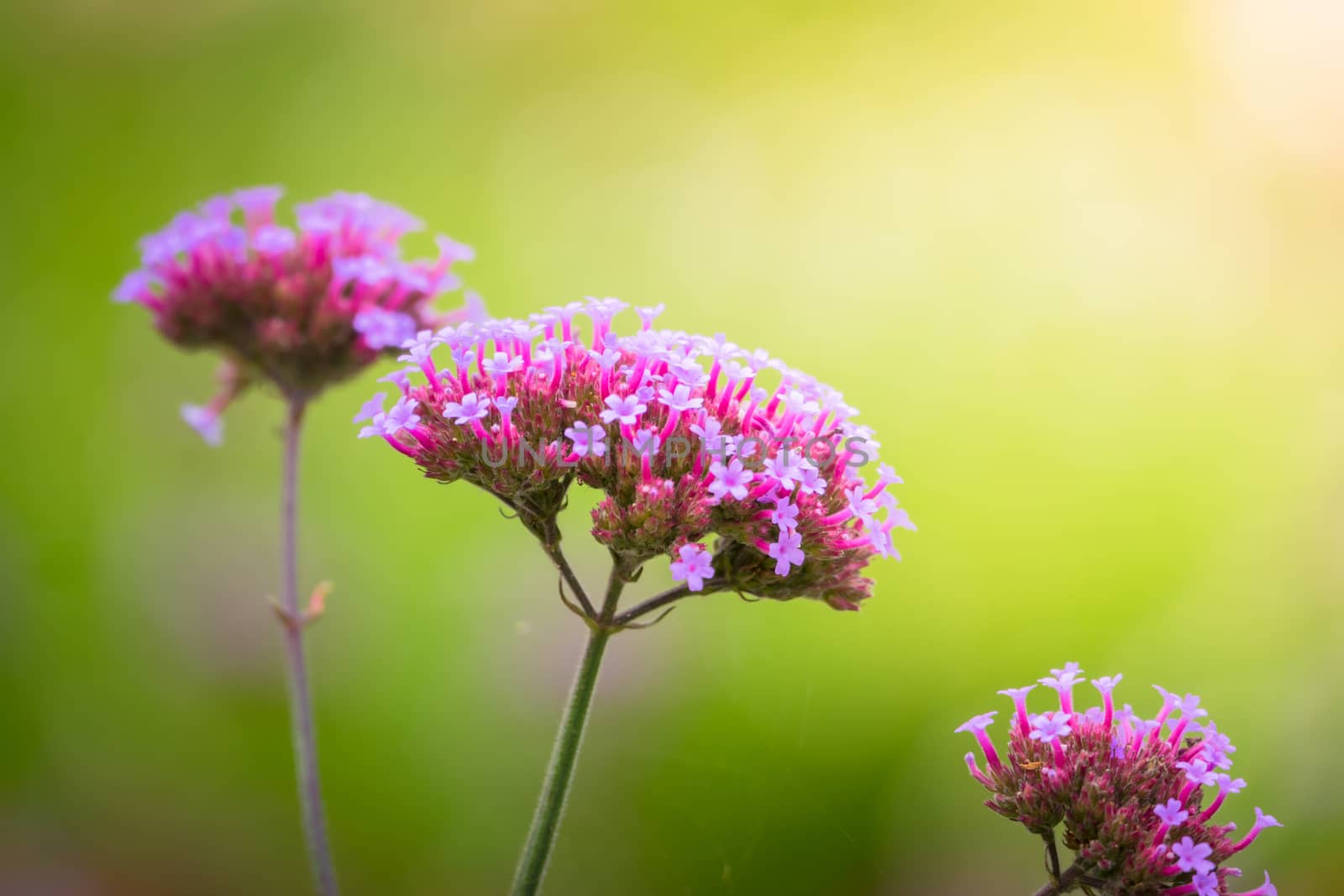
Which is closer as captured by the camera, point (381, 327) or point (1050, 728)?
point (1050, 728)

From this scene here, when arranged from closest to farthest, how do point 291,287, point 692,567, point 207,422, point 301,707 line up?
point 692,567 < point 301,707 < point 291,287 < point 207,422

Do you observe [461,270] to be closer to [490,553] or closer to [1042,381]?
[490,553]

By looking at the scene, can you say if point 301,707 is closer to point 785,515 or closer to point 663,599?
point 663,599

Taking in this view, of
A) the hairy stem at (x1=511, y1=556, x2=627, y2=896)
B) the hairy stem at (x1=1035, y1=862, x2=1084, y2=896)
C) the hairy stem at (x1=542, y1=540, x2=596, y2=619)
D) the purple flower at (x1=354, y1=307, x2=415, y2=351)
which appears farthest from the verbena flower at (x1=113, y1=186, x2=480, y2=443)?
the hairy stem at (x1=1035, y1=862, x2=1084, y2=896)

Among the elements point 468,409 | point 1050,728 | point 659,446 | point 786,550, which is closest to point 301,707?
point 468,409

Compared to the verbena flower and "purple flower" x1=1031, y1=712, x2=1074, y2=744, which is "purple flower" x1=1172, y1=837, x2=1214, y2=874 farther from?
the verbena flower

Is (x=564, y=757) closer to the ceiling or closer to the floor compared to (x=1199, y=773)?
closer to the floor

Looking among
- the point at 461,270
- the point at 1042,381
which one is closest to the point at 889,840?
the point at 1042,381
